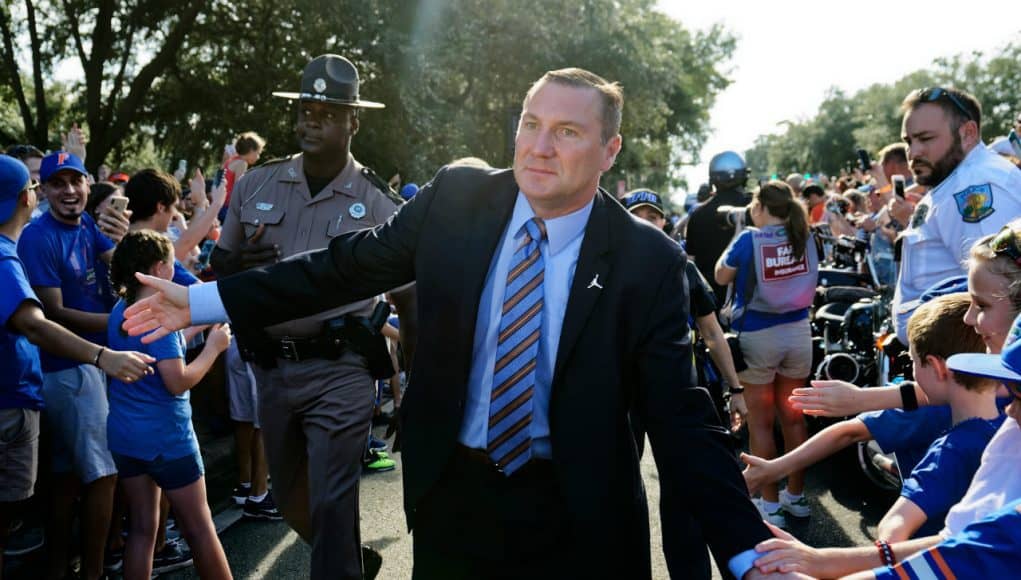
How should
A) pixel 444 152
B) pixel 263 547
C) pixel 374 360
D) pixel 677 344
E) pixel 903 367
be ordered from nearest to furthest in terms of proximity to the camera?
1. pixel 677 344
2. pixel 374 360
3. pixel 903 367
4. pixel 263 547
5. pixel 444 152

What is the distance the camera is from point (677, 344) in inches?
89.0

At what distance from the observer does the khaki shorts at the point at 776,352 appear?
5.54m

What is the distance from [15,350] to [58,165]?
3.64 ft

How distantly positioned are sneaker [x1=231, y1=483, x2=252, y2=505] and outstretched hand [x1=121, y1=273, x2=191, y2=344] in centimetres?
348

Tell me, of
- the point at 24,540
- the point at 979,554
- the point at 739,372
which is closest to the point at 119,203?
the point at 24,540

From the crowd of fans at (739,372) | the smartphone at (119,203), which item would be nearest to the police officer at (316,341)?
the crowd of fans at (739,372)

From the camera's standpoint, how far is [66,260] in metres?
4.29

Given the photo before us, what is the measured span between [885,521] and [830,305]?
583 cm

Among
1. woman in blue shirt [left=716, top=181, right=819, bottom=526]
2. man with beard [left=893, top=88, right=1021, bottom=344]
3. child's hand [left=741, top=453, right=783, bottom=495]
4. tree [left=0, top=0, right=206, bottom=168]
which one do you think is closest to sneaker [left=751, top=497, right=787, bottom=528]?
woman in blue shirt [left=716, top=181, right=819, bottom=526]

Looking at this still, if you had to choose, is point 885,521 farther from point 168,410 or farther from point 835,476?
point 835,476

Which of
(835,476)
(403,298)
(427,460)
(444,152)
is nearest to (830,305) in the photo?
(835,476)

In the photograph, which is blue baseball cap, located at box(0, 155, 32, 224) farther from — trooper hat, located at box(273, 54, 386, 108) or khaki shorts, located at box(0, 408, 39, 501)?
trooper hat, located at box(273, 54, 386, 108)

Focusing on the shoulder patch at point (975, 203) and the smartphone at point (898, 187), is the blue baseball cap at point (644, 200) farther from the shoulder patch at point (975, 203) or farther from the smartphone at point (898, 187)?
the shoulder patch at point (975, 203)

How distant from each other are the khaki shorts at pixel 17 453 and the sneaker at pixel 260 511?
5.80 ft
